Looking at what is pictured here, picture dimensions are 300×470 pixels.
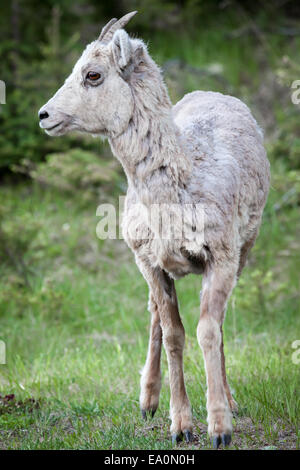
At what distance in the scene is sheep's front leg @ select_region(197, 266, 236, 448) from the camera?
454cm

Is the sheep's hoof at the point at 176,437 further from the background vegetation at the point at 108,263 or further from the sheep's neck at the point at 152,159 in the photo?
the sheep's neck at the point at 152,159

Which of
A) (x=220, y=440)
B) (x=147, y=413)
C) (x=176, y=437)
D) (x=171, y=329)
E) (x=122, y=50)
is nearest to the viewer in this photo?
(x=220, y=440)

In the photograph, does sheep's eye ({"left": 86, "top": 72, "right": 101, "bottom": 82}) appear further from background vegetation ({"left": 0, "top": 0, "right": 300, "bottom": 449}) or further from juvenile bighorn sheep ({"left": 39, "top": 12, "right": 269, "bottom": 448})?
background vegetation ({"left": 0, "top": 0, "right": 300, "bottom": 449})

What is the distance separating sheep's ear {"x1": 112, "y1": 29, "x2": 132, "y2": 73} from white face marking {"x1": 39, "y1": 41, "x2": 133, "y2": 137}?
0.17 feet

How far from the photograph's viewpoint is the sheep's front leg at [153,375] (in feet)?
18.1

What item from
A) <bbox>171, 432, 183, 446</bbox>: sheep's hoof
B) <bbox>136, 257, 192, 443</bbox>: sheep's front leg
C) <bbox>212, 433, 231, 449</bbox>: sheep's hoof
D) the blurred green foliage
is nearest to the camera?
<bbox>212, 433, 231, 449</bbox>: sheep's hoof

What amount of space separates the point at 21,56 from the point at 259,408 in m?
8.19

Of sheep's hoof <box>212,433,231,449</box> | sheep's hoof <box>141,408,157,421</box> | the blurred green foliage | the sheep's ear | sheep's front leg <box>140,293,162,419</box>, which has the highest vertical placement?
the blurred green foliage

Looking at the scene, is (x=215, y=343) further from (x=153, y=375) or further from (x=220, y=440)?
(x=153, y=375)

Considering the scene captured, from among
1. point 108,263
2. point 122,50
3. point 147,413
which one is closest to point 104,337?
point 108,263

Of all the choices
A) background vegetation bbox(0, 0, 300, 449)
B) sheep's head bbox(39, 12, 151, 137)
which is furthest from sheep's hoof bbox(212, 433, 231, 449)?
sheep's head bbox(39, 12, 151, 137)

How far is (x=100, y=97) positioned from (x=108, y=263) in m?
5.05

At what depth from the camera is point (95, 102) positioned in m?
4.73

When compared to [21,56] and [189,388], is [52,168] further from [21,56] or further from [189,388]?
[189,388]
